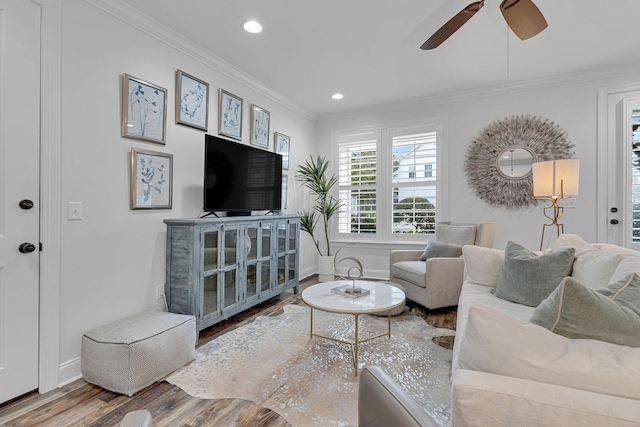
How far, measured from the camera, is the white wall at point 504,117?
352 cm

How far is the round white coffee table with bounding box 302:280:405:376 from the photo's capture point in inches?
82.7

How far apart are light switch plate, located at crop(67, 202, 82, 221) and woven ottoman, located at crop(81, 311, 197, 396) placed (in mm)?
744

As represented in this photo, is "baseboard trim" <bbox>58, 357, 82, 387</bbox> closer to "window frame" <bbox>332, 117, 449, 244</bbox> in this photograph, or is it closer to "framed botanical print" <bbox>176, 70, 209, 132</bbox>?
"framed botanical print" <bbox>176, 70, 209, 132</bbox>

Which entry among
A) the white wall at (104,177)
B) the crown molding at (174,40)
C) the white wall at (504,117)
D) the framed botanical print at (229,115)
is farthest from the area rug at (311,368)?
the crown molding at (174,40)

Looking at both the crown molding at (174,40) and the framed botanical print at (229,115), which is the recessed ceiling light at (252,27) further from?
the framed botanical print at (229,115)

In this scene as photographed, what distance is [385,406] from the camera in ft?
2.32

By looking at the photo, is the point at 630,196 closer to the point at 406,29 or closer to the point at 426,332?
the point at 426,332

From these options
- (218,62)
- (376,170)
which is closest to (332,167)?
(376,170)

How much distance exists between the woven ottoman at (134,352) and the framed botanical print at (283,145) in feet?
8.44

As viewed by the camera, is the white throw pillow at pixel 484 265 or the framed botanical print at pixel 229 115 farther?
the framed botanical print at pixel 229 115

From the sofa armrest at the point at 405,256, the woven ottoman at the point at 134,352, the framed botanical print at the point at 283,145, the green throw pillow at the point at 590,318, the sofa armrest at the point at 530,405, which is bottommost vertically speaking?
the woven ottoman at the point at 134,352

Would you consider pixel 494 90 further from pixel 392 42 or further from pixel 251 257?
pixel 251 257

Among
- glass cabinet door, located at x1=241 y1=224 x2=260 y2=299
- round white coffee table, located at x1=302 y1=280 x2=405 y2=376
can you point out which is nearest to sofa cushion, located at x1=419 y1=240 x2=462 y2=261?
round white coffee table, located at x1=302 y1=280 x2=405 y2=376

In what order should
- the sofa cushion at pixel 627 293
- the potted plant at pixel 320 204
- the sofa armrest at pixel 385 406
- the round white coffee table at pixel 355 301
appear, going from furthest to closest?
the potted plant at pixel 320 204 < the round white coffee table at pixel 355 301 < the sofa cushion at pixel 627 293 < the sofa armrest at pixel 385 406
